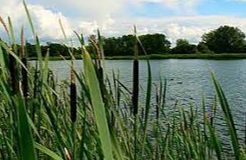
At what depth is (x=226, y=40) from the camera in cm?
10012

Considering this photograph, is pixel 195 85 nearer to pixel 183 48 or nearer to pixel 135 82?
pixel 135 82

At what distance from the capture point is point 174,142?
386cm

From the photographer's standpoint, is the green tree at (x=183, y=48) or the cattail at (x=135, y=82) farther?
the green tree at (x=183, y=48)

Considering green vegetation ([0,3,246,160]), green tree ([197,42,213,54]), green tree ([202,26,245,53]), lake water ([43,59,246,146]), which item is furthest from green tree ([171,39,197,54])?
green vegetation ([0,3,246,160])

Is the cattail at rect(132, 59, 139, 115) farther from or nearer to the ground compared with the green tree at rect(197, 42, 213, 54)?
farther from the ground

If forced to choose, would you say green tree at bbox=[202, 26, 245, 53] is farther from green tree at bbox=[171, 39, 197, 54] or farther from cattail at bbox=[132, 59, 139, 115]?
cattail at bbox=[132, 59, 139, 115]

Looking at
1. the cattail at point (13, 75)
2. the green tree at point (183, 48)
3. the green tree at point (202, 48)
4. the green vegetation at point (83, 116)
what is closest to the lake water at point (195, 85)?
the green vegetation at point (83, 116)

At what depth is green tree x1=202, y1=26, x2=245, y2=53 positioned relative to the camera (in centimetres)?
9938

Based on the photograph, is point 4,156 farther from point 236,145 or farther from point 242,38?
point 242,38

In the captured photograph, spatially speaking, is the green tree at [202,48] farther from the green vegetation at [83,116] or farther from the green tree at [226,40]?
the green vegetation at [83,116]

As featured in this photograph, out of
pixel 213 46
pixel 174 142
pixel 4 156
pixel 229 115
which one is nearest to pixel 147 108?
pixel 229 115

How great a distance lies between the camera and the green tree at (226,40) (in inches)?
3912

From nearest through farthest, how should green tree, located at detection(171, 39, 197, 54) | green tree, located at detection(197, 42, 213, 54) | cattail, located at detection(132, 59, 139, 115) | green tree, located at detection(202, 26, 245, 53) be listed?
cattail, located at detection(132, 59, 139, 115) < green tree, located at detection(197, 42, 213, 54) < green tree, located at detection(202, 26, 245, 53) < green tree, located at detection(171, 39, 197, 54)

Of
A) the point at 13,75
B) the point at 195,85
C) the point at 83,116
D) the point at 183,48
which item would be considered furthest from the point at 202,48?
the point at 13,75
